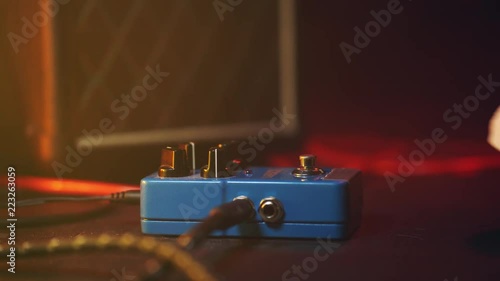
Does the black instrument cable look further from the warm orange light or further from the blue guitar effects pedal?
the warm orange light

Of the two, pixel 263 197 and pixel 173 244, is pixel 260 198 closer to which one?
pixel 263 197

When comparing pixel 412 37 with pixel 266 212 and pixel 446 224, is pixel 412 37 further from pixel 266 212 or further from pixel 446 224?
pixel 266 212

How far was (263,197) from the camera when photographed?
2.46ft

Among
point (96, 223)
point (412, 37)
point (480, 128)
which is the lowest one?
point (96, 223)

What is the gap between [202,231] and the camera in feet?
2.03

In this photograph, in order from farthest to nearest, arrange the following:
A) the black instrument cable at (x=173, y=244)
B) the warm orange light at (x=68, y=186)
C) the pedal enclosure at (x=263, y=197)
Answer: the warm orange light at (x=68, y=186), the pedal enclosure at (x=263, y=197), the black instrument cable at (x=173, y=244)

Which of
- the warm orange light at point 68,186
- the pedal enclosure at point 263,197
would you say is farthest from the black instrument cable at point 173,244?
the warm orange light at point 68,186

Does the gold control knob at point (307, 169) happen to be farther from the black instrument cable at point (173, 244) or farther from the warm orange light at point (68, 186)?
the warm orange light at point (68, 186)

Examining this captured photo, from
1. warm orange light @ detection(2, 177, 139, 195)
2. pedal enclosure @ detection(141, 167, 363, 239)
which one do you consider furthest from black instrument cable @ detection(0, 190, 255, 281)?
warm orange light @ detection(2, 177, 139, 195)

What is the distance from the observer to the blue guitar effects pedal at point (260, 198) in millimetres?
736

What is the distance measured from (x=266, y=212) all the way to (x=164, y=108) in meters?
0.41

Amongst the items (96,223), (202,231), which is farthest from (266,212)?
(96,223)

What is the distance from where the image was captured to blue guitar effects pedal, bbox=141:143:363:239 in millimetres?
A: 736

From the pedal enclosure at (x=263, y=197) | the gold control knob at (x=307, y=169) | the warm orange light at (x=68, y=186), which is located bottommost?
the warm orange light at (x=68, y=186)
